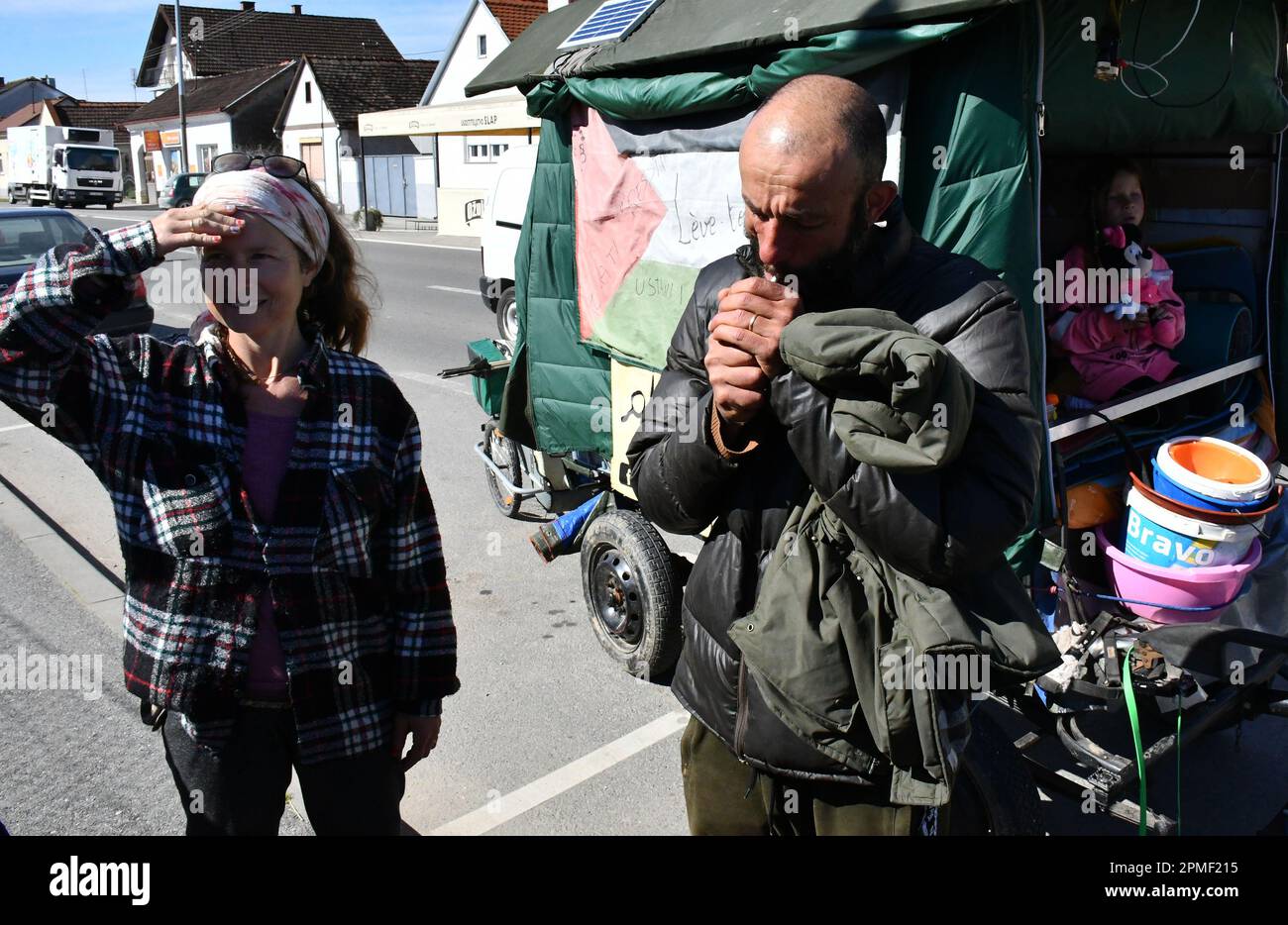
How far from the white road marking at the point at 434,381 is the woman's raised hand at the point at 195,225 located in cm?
732

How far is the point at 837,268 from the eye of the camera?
180 cm

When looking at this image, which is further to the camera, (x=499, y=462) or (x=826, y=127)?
(x=499, y=462)

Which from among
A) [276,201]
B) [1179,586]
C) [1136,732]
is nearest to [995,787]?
[1136,732]

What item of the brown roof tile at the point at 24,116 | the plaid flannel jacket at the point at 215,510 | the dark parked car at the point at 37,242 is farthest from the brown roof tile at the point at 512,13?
the brown roof tile at the point at 24,116

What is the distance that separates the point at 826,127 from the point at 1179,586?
2.51 metres

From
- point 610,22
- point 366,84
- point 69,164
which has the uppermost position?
point 366,84

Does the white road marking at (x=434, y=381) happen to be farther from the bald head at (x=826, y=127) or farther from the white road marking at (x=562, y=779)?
the bald head at (x=826, y=127)

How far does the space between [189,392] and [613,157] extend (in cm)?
307

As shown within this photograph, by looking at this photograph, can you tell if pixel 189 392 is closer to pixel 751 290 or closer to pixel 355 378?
pixel 355 378

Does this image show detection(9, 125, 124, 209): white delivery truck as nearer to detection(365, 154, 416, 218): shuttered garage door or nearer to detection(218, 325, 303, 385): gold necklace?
detection(365, 154, 416, 218): shuttered garage door

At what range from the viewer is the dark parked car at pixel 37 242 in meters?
10.9

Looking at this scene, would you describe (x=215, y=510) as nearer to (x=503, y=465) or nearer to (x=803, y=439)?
(x=803, y=439)
